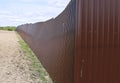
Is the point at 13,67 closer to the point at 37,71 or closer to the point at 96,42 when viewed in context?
the point at 37,71

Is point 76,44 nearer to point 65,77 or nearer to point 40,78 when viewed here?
point 65,77

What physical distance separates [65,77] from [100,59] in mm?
1416

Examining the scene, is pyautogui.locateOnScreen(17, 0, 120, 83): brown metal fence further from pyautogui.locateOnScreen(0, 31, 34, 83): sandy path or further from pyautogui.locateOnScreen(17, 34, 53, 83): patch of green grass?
pyautogui.locateOnScreen(0, 31, 34, 83): sandy path

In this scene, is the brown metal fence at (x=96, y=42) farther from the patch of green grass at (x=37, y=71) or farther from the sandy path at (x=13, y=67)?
the sandy path at (x=13, y=67)

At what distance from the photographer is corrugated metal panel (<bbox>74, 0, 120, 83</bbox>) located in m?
7.27

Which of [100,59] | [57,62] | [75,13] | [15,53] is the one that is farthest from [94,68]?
[15,53]

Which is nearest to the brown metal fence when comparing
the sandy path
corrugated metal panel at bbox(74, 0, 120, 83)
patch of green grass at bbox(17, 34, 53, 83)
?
corrugated metal panel at bbox(74, 0, 120, 83)

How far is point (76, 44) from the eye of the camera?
287 inches

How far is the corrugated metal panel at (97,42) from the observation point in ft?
23.9

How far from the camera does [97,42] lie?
7.30 metres

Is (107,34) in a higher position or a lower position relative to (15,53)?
higher

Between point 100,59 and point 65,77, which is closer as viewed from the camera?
point 100,59

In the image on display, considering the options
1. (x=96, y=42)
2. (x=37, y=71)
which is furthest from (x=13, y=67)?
(x=96, y=42)

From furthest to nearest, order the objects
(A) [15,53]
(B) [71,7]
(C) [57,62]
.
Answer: (A) [15,53]
(C) [57,62]
(B) [71,7]
